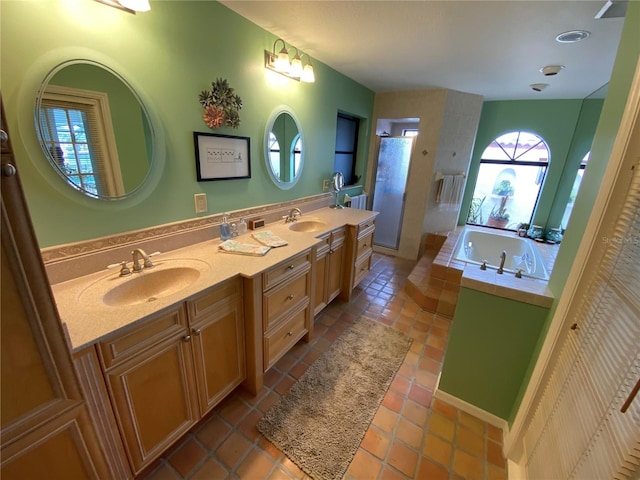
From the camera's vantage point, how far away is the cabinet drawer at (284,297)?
155cm

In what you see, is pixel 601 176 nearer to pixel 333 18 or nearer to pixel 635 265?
pixel 635 265

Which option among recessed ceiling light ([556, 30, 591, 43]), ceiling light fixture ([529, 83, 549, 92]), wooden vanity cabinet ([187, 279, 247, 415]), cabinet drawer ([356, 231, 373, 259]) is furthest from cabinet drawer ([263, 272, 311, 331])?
ceiling light fixture ([529, 83, 549, 92])

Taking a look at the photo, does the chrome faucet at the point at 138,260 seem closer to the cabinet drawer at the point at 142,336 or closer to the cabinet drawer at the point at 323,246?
the cabinet drawer at the point at 142,336

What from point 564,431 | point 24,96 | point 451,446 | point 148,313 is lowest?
point 451,446

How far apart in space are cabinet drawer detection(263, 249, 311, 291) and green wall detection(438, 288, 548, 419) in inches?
38.6

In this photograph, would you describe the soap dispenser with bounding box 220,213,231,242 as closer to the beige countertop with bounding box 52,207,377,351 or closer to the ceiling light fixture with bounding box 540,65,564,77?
the beige countertop with bounding box 52,207,377,351

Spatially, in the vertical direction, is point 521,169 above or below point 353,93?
below

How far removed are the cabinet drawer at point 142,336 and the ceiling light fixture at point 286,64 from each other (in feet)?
5.80

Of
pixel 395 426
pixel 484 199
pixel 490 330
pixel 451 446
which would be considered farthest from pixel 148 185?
pixel 484 199

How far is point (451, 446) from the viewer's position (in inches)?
55.3

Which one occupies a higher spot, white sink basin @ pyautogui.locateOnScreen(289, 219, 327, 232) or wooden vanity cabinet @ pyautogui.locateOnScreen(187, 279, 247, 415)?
white sink basin @ pyautogui.locateOnScreen(289, 219, 327, 232)

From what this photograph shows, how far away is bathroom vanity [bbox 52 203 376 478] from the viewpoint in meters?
0.93

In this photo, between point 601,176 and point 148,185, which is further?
point 148,185

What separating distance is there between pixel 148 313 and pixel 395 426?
1.44 meters
